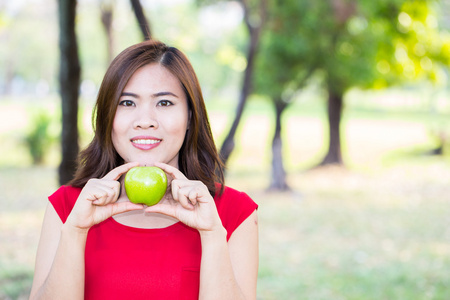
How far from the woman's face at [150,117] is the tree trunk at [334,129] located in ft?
45.4

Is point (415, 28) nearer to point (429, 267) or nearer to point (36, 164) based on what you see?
point (429, 267)

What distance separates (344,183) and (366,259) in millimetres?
6216

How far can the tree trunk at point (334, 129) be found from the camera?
15484 millimetres

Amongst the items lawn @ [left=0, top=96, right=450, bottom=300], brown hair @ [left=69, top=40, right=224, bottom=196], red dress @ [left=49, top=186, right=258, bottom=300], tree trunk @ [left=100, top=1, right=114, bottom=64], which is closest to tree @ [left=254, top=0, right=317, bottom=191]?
lawn @ [left=0, top=96, right=450, bottom=300]

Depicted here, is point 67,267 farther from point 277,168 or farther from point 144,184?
point 277,168

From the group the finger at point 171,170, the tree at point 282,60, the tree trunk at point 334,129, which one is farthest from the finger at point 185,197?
the tree trunk at point 334,129

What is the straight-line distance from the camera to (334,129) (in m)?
15.5

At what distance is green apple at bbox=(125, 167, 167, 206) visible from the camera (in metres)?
1.98

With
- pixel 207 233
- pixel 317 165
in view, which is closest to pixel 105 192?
pixel 207 233

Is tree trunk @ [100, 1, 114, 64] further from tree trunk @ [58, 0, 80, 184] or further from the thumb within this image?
the thumb

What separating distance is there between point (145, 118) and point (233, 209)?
0.53 metres

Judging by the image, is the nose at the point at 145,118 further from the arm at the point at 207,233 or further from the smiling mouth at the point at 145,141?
the arm at the point at 207,233

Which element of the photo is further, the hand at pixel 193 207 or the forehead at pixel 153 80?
the forehead at pixel 153 80

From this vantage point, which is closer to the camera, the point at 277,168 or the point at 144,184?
the point at 144,184
